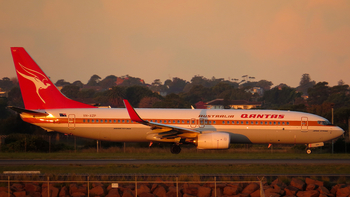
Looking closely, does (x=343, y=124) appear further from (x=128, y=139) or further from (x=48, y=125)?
(x=48, y=125)

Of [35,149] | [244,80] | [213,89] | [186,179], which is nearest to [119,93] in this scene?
[213,89]

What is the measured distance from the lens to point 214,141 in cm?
2389

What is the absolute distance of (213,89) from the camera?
12344 cm

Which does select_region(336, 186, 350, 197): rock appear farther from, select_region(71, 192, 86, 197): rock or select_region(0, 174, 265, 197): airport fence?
select_region(71, 192, 86, 197): rock

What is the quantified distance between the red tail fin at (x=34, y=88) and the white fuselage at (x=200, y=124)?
991 mm

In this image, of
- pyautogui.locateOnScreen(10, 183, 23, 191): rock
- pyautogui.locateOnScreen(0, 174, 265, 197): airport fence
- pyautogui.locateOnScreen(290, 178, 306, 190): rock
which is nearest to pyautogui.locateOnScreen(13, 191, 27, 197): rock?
pyautogui.locateOnScreen(0, 174, 265, 197): airport fence

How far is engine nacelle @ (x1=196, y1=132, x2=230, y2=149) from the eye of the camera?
23875 mm

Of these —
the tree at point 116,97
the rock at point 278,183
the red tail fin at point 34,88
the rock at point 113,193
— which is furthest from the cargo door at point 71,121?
the tree at point 116,97

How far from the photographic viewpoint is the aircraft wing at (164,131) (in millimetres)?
23781

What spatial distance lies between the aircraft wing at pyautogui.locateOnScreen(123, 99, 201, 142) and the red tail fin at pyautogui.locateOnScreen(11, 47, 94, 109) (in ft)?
17.5

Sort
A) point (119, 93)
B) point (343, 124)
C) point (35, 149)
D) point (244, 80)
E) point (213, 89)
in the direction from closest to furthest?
point (35, 149), point (343, 124), point (119, 93), point (213, 89), point (244, 80)

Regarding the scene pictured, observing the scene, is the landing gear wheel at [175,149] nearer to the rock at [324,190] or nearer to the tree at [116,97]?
the rock at [324,190]

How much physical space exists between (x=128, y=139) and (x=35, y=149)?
7.99 meters

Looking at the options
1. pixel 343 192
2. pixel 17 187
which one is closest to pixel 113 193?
pixel 17 187
